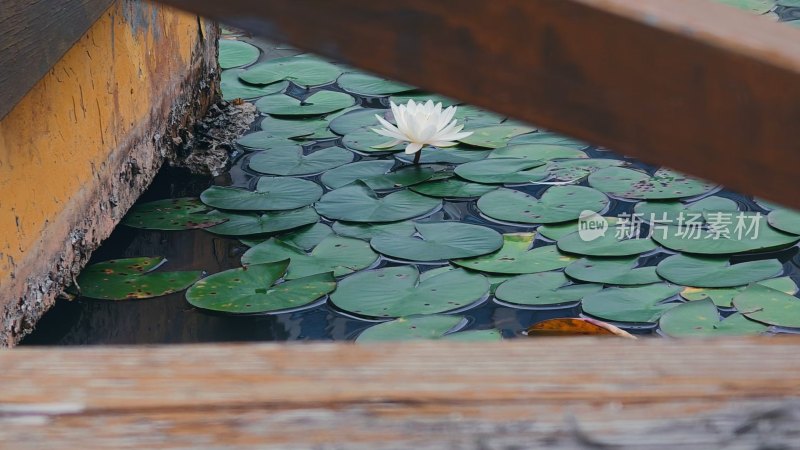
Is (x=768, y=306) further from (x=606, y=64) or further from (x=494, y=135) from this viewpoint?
(x=606, y=64)

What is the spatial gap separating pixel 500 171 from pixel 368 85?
575mm

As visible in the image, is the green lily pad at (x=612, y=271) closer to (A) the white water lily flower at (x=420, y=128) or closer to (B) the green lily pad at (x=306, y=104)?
(A) the white water lily flower at (x=420, y=128)

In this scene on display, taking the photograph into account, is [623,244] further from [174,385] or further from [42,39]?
[174,385]

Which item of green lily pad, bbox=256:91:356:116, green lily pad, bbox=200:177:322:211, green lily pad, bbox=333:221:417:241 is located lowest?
green lily pad, bbox=333:221:417:241

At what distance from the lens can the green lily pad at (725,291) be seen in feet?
4.28

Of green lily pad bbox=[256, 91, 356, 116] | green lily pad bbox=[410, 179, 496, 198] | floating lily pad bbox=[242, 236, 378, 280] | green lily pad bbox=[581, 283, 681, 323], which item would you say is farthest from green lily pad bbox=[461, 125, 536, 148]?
green lily pad bbox=[581, 283, 681, 323]

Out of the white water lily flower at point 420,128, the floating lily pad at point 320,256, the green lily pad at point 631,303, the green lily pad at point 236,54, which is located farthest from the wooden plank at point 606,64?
the green lily pad at point 236,54

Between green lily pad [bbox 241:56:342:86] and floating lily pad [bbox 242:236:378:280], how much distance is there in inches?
32.2

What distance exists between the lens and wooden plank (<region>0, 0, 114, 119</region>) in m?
1.16

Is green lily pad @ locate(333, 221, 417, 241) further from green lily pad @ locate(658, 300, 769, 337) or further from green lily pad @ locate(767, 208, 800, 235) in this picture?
green lily pad @ locate(767, 208, 800, 235)

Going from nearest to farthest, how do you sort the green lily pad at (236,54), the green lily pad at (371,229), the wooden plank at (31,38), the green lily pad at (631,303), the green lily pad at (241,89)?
the wooden plank at (31,38) → the green lily pad at (631,303) → the green lily pad at (371,229) → the green lily pad at (241,89) → the green lily pad at (236,54)

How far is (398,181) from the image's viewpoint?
5.59ft

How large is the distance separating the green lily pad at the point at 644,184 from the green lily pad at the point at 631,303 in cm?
30

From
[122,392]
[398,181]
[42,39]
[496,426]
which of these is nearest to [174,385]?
[122,392]
